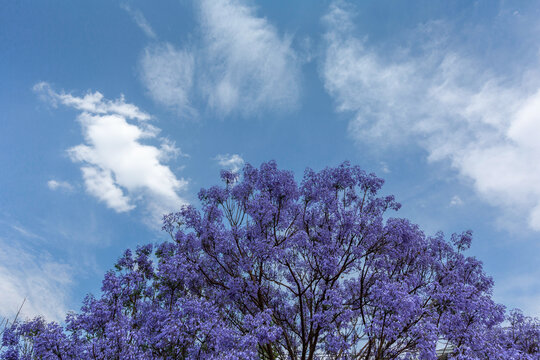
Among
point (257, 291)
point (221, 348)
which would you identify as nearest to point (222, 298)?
point (257, 291)

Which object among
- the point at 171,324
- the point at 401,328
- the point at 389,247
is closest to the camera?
the point at 171,324

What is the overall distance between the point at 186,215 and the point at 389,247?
10.0 m

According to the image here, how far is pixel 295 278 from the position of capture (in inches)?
661

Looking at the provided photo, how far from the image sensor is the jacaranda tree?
39.6 ft

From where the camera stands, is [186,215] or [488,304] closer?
[488,304]

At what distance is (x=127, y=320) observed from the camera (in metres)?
12.9

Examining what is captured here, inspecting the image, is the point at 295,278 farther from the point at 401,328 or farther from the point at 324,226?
the point at 401,328

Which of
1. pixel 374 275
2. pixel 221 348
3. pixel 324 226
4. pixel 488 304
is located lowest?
pixel 221 348

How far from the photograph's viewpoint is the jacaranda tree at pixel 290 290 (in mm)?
12070

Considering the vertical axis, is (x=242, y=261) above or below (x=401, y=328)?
above

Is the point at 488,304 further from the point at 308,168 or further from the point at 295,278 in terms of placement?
the point at 308,168

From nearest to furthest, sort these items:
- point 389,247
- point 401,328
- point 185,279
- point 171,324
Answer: point 171,324 → point 401,328 → point 185,279 → point 389,247

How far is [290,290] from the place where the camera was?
18.0m

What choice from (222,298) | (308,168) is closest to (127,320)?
(222,298)
